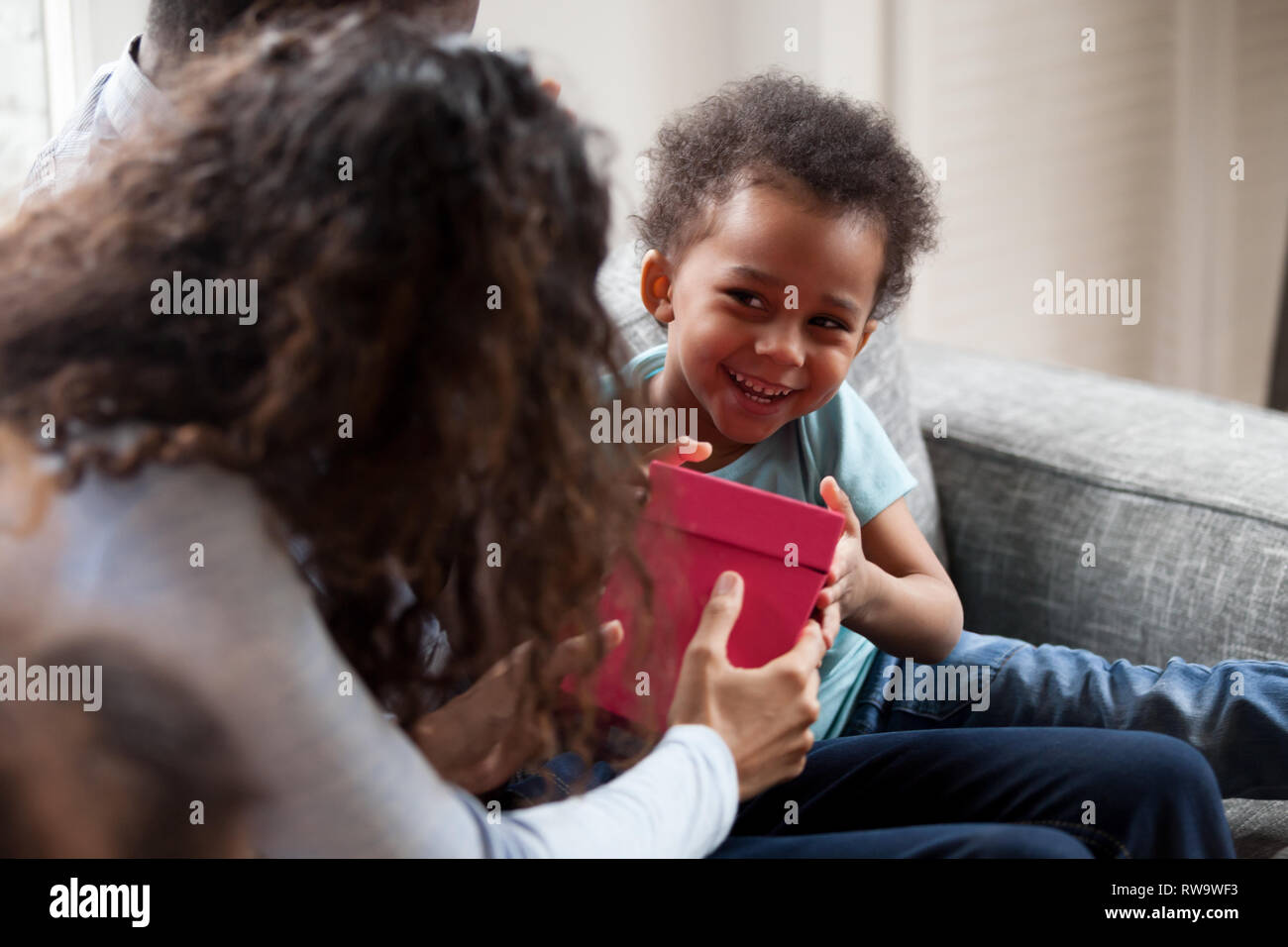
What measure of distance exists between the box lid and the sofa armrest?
521 millimetres

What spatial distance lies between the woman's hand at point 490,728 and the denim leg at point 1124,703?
0.34 meters

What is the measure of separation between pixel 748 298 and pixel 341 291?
505mm

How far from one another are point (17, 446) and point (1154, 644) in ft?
3.39

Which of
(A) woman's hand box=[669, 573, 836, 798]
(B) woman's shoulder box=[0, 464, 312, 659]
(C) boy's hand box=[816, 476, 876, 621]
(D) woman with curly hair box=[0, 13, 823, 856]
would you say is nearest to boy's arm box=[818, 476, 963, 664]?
(C) boy's hand box=[816, 476, 876, 621]

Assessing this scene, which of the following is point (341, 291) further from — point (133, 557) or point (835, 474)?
point (835, 474)

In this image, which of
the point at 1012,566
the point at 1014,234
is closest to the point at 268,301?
the point at 1012,566

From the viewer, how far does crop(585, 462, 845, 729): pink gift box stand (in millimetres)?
844

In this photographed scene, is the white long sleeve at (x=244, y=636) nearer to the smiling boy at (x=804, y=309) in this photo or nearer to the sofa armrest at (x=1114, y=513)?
the smiling boy at (x=804, y=309)

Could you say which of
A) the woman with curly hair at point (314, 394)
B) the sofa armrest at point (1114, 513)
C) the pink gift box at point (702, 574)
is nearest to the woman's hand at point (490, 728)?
the pink gift box at point (702, 574)

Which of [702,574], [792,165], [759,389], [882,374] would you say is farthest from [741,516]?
[882,374]

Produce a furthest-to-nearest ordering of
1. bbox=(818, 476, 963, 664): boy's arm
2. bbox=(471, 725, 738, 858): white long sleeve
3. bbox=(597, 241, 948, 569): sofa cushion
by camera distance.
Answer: bbox=(597, 241, 948, 569): sofa cushion
bbox=(818, 476, 963, 664): boy's arm
bbox=(471, 725, 738, 858): white long sleeve

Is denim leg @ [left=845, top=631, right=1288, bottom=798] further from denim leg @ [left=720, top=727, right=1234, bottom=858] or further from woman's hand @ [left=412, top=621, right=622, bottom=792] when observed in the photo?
woman's hand @ [left=412, top=621, right=622, bottom=792]

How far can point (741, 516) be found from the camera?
2.78ft

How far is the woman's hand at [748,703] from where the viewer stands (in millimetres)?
794
